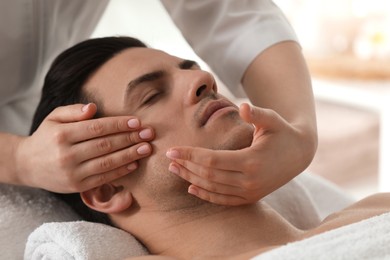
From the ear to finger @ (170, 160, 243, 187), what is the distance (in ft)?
0.65

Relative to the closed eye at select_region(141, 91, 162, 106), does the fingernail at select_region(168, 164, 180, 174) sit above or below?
below

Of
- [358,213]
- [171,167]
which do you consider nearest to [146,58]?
[171,167]

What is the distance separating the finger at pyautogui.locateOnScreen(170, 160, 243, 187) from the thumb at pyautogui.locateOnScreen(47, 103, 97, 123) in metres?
0.19

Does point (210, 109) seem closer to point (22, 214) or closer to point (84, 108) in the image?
point (84, 108)

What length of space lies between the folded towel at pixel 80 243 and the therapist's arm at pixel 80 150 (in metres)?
0.08

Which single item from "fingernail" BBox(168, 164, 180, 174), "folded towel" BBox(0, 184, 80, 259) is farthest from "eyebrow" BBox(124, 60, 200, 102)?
"folded towel" BBox(0, 184, 80, 259)

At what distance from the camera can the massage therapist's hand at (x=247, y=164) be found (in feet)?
3.99

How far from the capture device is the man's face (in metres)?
1.34

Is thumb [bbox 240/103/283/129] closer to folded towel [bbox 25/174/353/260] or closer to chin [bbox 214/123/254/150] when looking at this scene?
chin [bbox 214/123/254/150]

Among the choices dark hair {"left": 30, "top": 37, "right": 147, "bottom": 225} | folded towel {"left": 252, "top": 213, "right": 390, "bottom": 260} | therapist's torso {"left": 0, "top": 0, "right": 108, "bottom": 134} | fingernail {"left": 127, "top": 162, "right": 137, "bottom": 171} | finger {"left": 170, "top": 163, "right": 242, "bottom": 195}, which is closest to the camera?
folded towel {"left": 252, "top": 213, "right": 390, "bottom": 260}

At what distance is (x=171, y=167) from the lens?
1258mm

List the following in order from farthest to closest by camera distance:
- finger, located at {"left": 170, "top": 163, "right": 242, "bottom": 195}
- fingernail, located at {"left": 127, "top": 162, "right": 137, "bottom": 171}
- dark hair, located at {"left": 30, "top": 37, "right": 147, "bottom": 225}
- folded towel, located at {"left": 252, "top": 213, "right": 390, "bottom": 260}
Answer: dark hair, located at {"left": 30, "top": 37, "right": 147, "bottom": 225} → fingernail, located at {"left": 127, "top": 162, "right": 137, "bottom": 171} → finger, located at {"left": 170, "top": 163, "right": 242, "bottom": 195} → folded towel, located at {"left": 252, "top": 213, "right": 390, "bottom": 260}

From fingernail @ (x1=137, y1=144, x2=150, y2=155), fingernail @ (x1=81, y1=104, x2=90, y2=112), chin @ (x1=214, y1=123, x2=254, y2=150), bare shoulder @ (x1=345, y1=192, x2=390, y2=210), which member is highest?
chin @ (x1=214, y1=123, x2=254, y2=150)

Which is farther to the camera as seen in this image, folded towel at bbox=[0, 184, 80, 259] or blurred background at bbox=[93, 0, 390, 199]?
blurred background at bbox=[93, 0, 390, 199]
